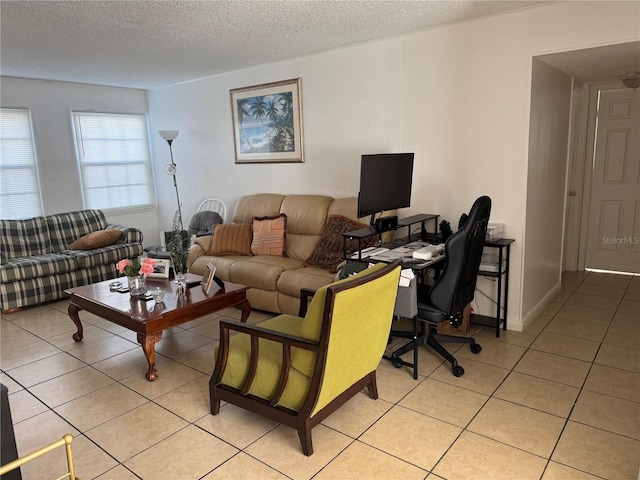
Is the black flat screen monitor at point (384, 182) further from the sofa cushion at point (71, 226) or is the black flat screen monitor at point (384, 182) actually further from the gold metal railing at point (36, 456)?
the sofa cushion at point (71, 226)

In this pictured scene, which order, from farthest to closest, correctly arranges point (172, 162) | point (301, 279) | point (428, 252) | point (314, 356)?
point (172, 162), point (301, 279), point (428, 252), point (314, 356)

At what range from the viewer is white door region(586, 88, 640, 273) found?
4.74m

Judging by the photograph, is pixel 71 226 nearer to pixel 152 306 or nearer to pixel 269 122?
pixel 269 122

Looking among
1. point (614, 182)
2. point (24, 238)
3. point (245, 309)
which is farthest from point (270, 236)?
point (614, 182)

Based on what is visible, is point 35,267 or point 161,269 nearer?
point 161,269

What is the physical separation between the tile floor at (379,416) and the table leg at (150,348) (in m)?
0.06

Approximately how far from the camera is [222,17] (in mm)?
3258

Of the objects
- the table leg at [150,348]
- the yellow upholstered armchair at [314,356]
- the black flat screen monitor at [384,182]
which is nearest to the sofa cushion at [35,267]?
the table leg at [150,348]

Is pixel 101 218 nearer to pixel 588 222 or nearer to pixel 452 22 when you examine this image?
pixel 452 22

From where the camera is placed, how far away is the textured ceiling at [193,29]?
3.05 meters

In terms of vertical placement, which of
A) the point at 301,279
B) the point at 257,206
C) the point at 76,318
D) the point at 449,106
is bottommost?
the point at 76,318

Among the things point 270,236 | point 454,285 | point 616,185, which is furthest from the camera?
point 616,185

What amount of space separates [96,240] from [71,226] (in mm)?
501

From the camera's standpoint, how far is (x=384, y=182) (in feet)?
11.2
